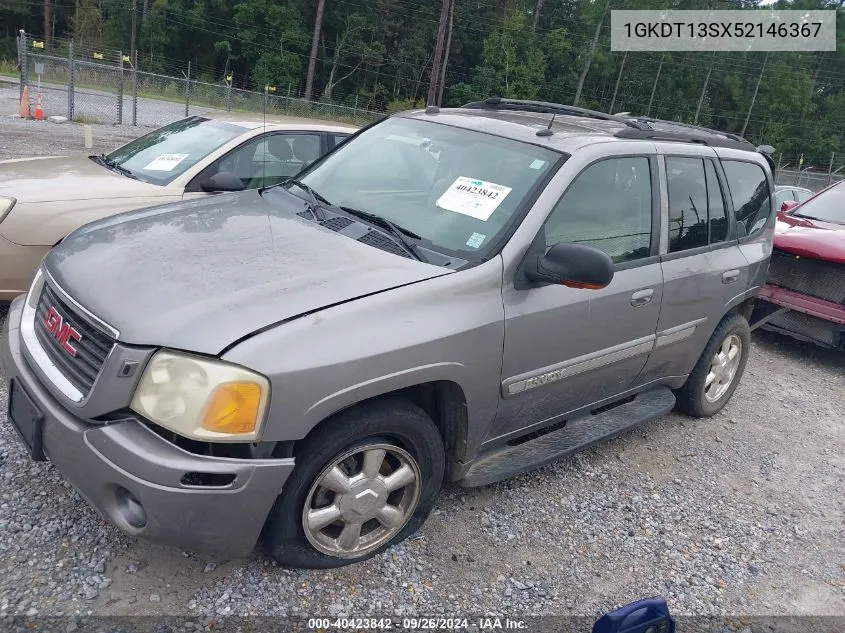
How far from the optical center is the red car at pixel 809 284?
631 cm

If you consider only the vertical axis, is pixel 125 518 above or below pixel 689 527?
above

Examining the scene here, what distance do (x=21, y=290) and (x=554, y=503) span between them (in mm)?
3481

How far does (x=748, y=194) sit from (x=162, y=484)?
4.11 metres

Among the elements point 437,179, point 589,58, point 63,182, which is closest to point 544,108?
point 437,179

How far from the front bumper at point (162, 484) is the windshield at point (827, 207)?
280 inches

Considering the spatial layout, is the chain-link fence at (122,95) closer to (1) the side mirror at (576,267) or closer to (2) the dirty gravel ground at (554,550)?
(2) the dirty gravel ground at (554,550)

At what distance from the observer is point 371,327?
2.52 meters

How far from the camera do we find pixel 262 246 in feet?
9.54

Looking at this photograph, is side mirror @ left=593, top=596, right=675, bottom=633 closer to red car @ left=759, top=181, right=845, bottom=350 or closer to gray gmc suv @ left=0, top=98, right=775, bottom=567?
gray gmc suv @ left=0, top=98, right=775, bottom=567

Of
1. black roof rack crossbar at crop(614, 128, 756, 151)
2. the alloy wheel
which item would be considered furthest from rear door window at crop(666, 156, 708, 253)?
the alloy wheel

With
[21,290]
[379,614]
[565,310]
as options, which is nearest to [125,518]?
[379,614]

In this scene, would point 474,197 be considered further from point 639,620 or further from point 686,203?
point 639,620

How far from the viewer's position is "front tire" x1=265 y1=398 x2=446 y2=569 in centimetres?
254

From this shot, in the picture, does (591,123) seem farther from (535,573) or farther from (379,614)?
(379,614)
